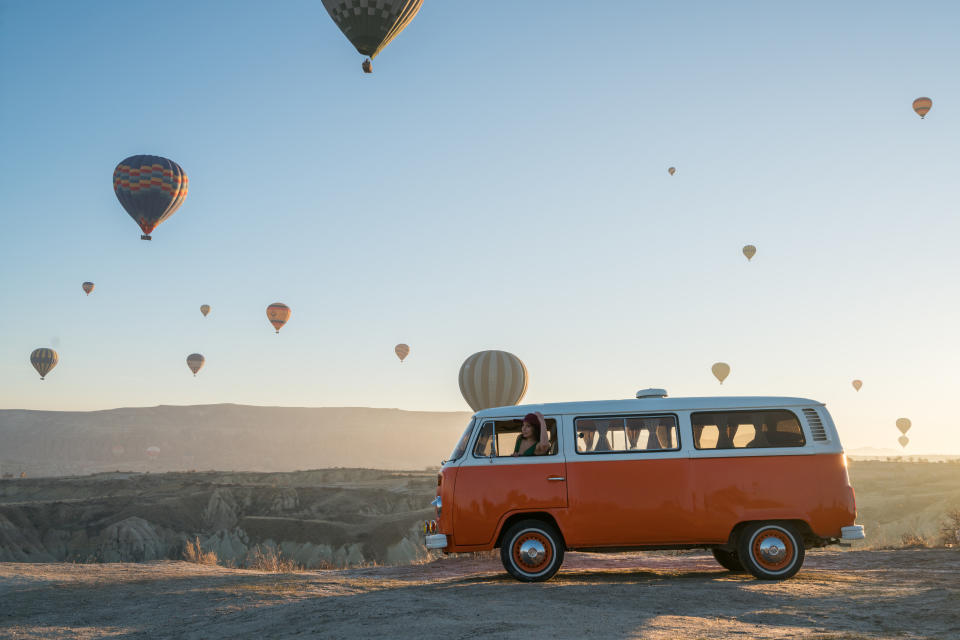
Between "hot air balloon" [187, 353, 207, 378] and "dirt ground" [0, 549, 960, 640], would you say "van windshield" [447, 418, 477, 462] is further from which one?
"hot air balloon" [187, 353, 207, 378]

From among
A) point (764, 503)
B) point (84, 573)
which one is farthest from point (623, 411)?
point (84, 573)

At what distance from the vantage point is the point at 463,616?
912 cm

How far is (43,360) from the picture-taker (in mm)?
76188

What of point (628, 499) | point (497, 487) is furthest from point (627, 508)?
point (497, 487)

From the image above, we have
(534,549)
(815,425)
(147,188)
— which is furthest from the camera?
(147,188)

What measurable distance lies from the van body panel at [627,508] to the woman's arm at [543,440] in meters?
0.51

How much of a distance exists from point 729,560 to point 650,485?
3.08 meters

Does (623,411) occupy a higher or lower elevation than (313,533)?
higher

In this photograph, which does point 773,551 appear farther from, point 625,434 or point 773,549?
point 625,434

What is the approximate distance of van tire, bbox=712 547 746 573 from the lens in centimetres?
1355

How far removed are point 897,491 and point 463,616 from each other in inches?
1855

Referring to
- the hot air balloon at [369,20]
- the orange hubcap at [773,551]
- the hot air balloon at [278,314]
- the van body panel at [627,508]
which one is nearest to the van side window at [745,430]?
the van body panel at [627,508]

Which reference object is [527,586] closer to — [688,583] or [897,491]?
[688,583]

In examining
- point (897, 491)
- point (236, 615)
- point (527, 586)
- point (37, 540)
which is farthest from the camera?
point (897, 491)
